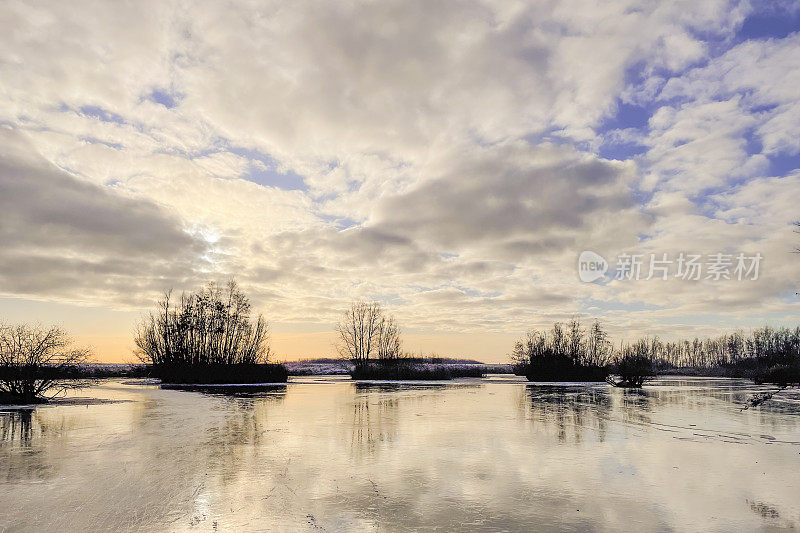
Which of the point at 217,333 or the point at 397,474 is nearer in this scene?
the point at 397,474

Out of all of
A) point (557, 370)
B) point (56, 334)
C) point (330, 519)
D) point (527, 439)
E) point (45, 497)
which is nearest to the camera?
point (330, 519)

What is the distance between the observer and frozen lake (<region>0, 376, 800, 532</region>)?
582 cm

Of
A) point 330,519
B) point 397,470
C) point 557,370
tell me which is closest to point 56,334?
point 397,470

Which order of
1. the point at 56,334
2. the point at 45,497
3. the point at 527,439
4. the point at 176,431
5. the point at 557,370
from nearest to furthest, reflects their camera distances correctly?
the point at 45,497, the point at 527,439, the point at 176,431, the point at 56,334, the point at 557,370

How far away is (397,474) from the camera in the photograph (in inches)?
315

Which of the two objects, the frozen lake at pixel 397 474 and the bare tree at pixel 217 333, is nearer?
the frozen lake at pixel 397 474

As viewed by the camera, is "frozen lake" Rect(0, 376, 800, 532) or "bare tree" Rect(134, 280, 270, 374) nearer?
"frozen lake" Rect(0, 376, 800, 532)

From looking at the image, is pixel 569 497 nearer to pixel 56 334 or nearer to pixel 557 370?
pixel 56 334

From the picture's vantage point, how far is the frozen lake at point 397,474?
5816mm

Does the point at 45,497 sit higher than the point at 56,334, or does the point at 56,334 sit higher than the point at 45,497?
the point at 56,334

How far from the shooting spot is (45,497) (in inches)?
263

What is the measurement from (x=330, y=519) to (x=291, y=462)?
3.29 metres

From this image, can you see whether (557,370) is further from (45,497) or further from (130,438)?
(45,497)

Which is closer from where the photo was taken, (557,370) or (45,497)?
(45,497)
